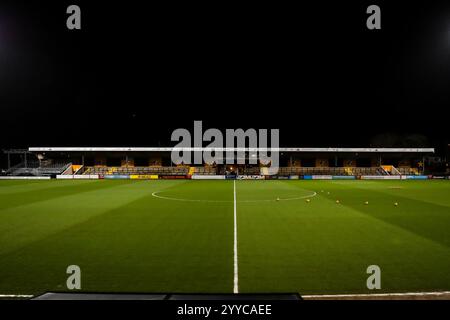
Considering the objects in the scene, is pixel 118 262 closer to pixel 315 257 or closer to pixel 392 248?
pixel 315 257

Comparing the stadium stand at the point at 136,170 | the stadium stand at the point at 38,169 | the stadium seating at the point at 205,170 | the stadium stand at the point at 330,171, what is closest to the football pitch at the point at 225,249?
the stadium stand at the point at 330,171

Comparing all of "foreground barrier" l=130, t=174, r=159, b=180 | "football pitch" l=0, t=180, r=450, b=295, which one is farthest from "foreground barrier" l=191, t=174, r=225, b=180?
"football pitch" l=0, t=180, r=450, b=295

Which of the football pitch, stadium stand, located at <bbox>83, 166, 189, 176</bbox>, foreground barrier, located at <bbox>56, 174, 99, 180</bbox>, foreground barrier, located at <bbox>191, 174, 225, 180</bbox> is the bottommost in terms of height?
foreground barrier, located at <bbox>191, 174, 225, 180</bbox>

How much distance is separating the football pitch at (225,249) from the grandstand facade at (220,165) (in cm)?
3711

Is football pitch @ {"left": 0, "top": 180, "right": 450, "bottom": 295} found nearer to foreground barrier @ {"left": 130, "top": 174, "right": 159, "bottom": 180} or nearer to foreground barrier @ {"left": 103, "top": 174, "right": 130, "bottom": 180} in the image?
foreground barrier @ {"left": 130, "top": 174, "right": 159, "bottom": 180}

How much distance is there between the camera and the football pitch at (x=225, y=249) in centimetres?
678

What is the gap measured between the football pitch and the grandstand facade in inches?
1461

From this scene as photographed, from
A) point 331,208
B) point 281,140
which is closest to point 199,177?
point 281,140

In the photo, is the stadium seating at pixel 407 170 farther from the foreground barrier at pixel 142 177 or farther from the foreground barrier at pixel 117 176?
the foreground barrier at pixel 117 176

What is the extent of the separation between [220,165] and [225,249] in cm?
4888

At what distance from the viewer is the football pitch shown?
678 centimetres

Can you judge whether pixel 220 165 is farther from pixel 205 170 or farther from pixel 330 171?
pixel 330 171

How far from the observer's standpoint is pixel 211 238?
35.8 feet
